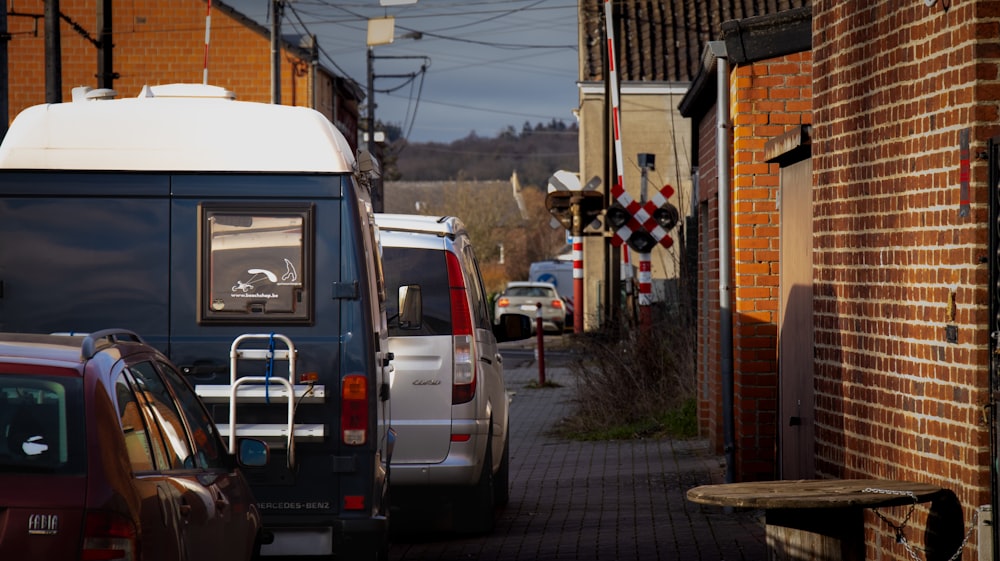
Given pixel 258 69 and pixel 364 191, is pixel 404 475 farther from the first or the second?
pixel 258 69

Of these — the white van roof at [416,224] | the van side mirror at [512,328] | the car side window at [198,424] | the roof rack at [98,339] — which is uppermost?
the white van roof at [416,224]

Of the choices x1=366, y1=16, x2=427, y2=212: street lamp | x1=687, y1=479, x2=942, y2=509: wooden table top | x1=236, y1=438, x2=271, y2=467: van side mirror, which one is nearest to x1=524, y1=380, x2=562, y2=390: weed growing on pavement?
x1=366, y1=16, x2=427, y2=212: street lamp

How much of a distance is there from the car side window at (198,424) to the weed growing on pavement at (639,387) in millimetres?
10660

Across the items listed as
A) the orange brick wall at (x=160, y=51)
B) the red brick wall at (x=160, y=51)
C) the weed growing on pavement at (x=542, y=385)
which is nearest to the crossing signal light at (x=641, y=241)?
the weed growing on pavement at (x=542, y=385)

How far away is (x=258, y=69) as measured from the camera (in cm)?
4369

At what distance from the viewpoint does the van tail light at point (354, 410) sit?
7.39 m

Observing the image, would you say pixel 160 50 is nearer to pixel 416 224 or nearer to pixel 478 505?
pixel 416 224

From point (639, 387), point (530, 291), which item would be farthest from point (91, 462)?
point (530, 291)

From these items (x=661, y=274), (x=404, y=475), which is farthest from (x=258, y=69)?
(x=404, y=475)

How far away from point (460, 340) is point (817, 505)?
381 centimetres

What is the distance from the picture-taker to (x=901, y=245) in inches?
277

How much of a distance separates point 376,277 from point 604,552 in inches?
94.5

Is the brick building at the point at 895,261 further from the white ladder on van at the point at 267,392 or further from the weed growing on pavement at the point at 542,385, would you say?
the weed growing on pavement at the point at 542,385

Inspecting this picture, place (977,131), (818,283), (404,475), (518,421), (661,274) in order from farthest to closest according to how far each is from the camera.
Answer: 1. (661,274)
2. (518,421)
3. (404,475)
4. (818,283)
5. (977,131)
